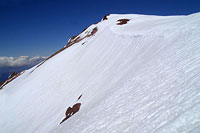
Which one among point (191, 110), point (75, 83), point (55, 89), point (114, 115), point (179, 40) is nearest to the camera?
point (191, 110)

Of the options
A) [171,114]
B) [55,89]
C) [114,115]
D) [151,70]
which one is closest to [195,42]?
[151,70]

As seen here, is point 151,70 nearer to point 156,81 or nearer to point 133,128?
point 156,81

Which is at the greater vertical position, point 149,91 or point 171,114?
point 149,91

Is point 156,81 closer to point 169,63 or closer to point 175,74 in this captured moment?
point 175,74

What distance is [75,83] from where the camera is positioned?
20.5 meters

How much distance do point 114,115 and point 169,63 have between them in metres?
4.10

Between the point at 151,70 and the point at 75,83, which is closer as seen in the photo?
the point at 151,70

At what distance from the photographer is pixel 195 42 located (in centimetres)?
750

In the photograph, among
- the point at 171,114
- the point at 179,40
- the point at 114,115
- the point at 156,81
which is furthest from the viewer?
the point at 179,40

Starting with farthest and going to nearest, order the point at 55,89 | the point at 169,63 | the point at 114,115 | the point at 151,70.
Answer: the point at 55,89
the point at 151,70
the point at 169,63
the point at 114,115

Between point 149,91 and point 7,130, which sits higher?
point 7,130

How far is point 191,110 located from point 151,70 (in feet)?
14.4

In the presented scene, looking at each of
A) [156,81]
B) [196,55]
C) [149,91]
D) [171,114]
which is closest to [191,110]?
[171,114]

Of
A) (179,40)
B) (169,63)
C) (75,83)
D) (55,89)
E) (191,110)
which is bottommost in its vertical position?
(191,110)
